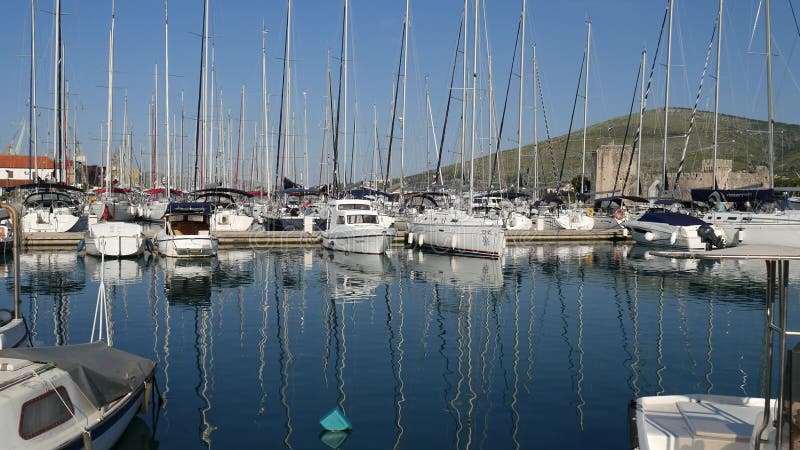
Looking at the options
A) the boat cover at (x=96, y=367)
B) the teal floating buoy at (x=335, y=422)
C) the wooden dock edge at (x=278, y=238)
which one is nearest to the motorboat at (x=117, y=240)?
the wooden dock edge at (x=278, y=238)

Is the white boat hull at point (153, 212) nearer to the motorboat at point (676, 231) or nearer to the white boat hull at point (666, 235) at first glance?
the motorboat at point (676, 231)

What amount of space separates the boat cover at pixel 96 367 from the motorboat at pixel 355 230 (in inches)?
1010

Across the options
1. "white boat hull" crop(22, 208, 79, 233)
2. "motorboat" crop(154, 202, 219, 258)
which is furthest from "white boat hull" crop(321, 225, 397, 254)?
"white boat hull" crop(22, 208, 79, 233)

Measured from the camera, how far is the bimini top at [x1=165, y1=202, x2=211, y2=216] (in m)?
38.8

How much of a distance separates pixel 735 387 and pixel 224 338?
11.7 metres

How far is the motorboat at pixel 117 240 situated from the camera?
112 feet

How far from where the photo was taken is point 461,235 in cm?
3772

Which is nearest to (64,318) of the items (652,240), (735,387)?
(735,387)

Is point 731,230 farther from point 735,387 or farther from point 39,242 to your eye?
point 39,242

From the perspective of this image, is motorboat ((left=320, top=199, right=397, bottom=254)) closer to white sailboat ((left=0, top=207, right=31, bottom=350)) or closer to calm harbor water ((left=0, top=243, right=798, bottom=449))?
calm harbor water ((left=0, top=243, right=798, bottom=449))

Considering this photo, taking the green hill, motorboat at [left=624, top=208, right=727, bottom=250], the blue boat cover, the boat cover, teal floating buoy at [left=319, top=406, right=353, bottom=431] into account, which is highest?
the green hill

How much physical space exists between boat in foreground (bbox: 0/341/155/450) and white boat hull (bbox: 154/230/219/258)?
75.1 feet

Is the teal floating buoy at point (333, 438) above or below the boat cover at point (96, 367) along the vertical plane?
below

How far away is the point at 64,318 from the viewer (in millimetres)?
20984
